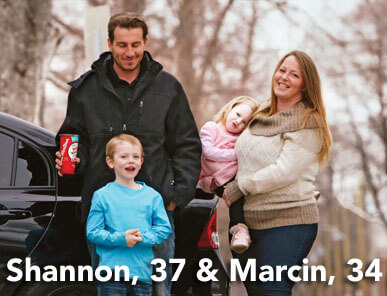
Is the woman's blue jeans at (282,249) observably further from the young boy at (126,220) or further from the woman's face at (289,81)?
the woman's face at (289,81)

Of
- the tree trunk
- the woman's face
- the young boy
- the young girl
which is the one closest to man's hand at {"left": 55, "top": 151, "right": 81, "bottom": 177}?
the young boy

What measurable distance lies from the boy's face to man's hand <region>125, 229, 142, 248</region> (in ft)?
0.96

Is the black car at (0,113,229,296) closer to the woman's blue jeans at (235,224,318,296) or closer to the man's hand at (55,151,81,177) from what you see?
the man's hand at (55,151,81,177)

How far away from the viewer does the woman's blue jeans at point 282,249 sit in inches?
158

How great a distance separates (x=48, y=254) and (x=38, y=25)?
5425 millimetres

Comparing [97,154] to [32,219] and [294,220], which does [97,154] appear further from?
[294,220]

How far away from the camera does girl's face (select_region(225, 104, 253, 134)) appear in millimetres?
4387

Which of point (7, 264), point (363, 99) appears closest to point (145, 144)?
point (7, 264)

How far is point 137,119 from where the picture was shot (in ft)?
12.8

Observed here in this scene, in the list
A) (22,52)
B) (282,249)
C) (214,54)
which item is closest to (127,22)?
(282,249)

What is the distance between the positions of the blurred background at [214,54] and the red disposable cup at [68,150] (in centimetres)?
218

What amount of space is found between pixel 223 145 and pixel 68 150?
98 centimetres

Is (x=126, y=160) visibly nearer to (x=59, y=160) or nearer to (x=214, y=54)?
(x=59, y=160)

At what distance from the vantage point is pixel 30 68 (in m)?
8.97
